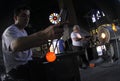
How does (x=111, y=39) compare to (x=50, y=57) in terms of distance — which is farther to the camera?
(x=111, y=39)

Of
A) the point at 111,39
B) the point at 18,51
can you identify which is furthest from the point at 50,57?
the point at 111,39

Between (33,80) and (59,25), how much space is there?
0.52 m

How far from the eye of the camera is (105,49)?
10008 mm

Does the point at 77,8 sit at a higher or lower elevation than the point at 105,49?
higher

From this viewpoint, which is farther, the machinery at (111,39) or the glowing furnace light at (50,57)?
the machinery at (111,39)

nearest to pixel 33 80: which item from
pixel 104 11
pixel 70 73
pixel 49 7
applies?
pixel 70 73

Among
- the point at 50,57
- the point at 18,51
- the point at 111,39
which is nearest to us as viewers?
the point at 18,51

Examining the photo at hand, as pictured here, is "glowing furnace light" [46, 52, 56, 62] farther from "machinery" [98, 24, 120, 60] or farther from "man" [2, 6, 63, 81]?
"machinery" [98, 24, 120, 60]

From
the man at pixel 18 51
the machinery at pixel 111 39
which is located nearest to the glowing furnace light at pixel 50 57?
the man at pixel 18 51

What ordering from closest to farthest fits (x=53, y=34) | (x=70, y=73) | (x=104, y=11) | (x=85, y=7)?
1. (x=53, y=34)
2. (x=70, y=73)
3. (x=104, y=11)
4. (x=85, y=7)

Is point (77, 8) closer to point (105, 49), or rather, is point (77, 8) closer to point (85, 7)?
point (85, 7)

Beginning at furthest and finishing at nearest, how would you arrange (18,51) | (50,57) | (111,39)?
(111,39) → (50,57) → (18,51)

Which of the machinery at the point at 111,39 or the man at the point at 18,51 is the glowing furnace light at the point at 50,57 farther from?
the machinery at the point at 111,39

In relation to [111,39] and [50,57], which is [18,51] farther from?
[111,39]
